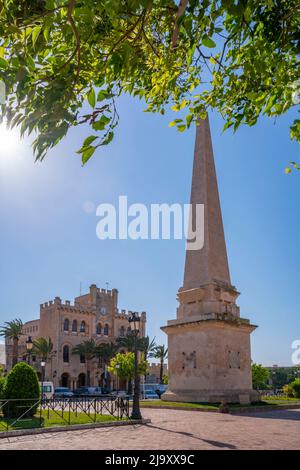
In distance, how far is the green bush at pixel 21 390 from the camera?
15484mm

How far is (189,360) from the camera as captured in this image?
22.9 m

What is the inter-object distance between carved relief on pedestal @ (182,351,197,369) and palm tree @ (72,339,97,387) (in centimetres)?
3615

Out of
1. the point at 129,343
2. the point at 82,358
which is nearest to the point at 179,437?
the point at 129,343

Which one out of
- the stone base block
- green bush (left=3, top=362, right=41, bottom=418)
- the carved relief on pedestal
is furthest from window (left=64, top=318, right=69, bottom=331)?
green bush (left=3, top=362, right=41, bottom=418)

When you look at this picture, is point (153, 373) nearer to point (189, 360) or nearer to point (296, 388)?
point (296, 388)

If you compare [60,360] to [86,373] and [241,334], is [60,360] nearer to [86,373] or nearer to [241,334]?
[86,373]

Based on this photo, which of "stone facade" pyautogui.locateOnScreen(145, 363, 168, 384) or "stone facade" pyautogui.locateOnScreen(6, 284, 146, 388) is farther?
"stone facade" pyautogui.locateOnScreen(145, 363, 168, 384)

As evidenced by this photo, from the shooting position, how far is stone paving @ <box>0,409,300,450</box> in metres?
10.2

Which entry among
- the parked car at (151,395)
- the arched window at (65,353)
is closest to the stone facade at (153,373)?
the arched window at (65,353)

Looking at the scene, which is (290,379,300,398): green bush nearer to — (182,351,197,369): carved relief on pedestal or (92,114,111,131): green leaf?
(182,351,197,369): carved relief on pedestal

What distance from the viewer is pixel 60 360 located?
184ft

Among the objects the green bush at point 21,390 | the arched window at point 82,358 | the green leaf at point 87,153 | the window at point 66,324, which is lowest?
the arched window at point 82,358

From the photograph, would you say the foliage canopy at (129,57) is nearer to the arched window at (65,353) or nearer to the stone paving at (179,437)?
the stone paving at (179,437)
